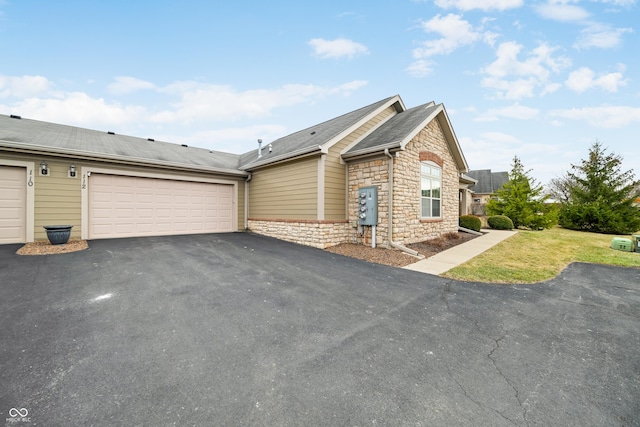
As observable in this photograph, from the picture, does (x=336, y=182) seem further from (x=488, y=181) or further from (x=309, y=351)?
(x=488, y=181)

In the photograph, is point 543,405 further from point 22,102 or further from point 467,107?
point 22,102

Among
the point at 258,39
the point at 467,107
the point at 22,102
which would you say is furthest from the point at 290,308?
the point at 22,102

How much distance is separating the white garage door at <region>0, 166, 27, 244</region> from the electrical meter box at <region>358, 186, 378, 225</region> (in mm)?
10949

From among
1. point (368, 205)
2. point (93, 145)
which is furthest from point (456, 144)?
point (93, 145)

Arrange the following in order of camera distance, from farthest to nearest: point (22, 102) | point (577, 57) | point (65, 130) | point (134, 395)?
point (22, 102), point (65, 130), point (577, 57), point (134, 395)

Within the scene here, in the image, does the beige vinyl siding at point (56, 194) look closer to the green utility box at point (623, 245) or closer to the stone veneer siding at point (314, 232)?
the stone veneer siding at point (314, 232)

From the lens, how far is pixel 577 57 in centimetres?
977

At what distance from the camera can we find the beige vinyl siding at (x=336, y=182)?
8.83 meters

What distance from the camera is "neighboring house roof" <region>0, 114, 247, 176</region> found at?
8075 millimetres

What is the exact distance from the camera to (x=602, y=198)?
16156mm

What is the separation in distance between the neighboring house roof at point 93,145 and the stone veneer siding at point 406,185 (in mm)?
6015

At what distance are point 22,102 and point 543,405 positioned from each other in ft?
71.5

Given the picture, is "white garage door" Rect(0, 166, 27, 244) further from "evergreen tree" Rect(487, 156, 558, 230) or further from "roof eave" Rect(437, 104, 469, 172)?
"evergreen tree" Rect(487, 156, 558, 230)

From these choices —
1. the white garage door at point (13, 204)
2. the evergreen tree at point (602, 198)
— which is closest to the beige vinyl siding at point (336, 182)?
the white garage door at point (13, 204)
